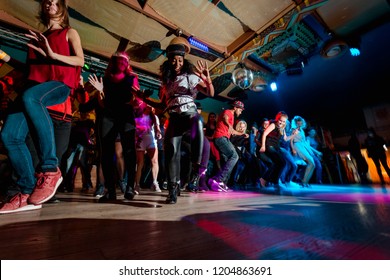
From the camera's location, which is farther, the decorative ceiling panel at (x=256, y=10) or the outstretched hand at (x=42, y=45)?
the decorative ceiling panel at (x=256, y=10)

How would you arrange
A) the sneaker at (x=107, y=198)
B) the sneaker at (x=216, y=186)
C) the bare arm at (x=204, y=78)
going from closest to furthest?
1. the sneaker at (x=107, y=198)
2. the bare arm at (x=204, y=78)
3. the sneaker at (x=216, y=186)

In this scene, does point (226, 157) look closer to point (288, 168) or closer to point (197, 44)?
point (288, 168)

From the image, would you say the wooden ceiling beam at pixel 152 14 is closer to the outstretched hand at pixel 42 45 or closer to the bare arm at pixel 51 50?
the bare arm at pixel 51 50

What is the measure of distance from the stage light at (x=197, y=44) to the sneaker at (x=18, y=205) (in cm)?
541

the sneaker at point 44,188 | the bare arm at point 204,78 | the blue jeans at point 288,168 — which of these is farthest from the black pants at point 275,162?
the sneaker at point 44,188

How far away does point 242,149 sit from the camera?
468 centimetres

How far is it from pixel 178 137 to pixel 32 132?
1166 millimetres

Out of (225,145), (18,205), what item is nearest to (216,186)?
(225,145)

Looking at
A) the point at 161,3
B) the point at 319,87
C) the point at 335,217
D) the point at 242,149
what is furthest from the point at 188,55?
the point at 319,87

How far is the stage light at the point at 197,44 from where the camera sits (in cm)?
542

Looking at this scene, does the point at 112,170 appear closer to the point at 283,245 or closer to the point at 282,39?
the point at 283,245

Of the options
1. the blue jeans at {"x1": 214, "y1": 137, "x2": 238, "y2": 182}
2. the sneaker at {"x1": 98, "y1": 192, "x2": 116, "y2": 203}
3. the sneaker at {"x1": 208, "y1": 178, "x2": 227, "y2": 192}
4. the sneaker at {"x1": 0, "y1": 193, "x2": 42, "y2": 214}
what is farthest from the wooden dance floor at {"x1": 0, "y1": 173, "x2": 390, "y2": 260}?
the blue jeans at {"x1": 214, "y1": 137, "x2": 238, "y2": 182}

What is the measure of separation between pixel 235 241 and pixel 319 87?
14.5 metres

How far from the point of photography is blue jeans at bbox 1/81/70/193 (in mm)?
1339
